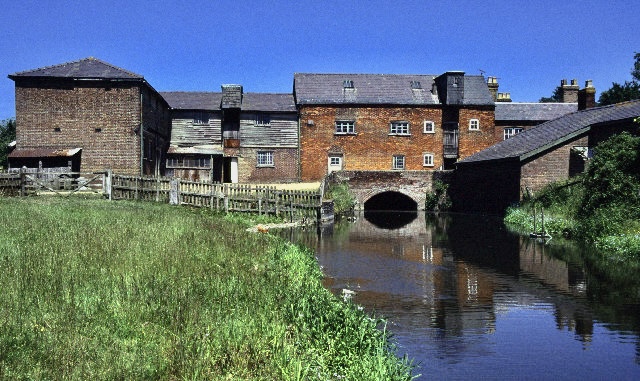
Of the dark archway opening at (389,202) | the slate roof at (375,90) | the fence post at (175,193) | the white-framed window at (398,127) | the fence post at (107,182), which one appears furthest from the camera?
the dark archway opening at (389,202)

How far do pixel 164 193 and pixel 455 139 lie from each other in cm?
2568

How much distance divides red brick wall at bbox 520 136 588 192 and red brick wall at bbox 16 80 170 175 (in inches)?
872

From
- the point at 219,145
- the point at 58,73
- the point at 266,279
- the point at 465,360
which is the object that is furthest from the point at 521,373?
the point at 219,145

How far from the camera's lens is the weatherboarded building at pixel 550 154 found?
29.7 metres

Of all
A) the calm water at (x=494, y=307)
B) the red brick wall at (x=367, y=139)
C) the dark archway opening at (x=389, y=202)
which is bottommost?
the calm water at (x=494, y=307)

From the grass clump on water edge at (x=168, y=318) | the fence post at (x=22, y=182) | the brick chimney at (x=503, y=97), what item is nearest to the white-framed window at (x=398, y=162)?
the brick chimney at (x=503, y=97)

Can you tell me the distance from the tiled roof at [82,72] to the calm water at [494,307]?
66.1 feet

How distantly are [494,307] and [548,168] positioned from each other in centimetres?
2241

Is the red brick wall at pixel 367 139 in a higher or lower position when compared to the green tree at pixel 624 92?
lower

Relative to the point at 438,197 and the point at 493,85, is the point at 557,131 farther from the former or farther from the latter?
the point at 493,85

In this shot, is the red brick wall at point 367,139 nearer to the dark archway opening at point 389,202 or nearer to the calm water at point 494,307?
the dark archway opening at point 389,202

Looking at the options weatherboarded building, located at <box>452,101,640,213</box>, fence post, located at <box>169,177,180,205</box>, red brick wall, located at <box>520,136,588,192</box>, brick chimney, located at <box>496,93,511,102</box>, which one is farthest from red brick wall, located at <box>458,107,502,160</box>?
fence post, located at <box>169,177,180,205</box>

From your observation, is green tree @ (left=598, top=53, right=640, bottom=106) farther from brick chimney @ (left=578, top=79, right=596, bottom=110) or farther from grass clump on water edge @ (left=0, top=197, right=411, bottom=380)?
grass clump on water edge @ (left=0, top=197, right=411, bottom=380)

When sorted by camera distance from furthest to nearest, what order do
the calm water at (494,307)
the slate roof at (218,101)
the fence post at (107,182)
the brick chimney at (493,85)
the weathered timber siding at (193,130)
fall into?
the brick chimney at (493,85) < the slate roof at (218,101) < the weathered timber siding at (193,130) < the fence post at (107,182) < the calm water at (494,307)
